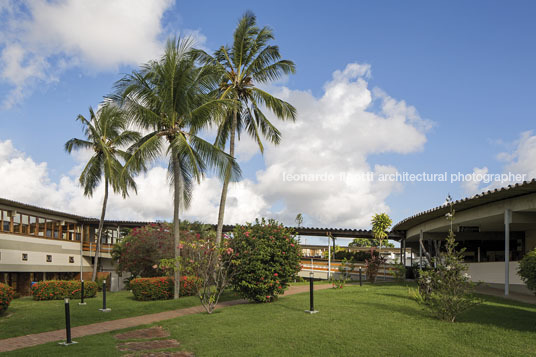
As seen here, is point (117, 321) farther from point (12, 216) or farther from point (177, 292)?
point (12, 216)

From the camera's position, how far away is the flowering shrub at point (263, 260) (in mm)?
15195

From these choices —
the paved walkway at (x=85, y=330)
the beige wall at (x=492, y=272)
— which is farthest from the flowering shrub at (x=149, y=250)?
the beige wall at (x=492, y=272)

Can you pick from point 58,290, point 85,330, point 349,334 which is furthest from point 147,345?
point 58,290

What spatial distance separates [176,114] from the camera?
712 inches

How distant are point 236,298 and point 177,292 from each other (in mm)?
2487

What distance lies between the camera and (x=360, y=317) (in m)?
10.7

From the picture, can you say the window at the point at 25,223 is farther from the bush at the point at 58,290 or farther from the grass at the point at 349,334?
the grass at the point at 349,334

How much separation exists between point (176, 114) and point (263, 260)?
723cm

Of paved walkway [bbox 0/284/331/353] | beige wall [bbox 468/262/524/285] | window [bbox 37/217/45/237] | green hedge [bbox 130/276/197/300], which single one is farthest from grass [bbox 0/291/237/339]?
window [bbox 37/217/45/237]

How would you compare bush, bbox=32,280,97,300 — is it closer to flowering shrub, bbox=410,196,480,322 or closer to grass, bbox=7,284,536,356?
grass, bbox=7,284,536,356

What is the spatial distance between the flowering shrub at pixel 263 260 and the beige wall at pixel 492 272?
8694 mm

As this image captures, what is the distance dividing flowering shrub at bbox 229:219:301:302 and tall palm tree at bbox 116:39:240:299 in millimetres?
3107

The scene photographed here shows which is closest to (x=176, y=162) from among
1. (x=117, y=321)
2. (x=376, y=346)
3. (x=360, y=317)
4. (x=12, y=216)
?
(x=117, y=321)

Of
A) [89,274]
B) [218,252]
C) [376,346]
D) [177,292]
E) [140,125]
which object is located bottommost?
[89,274]
